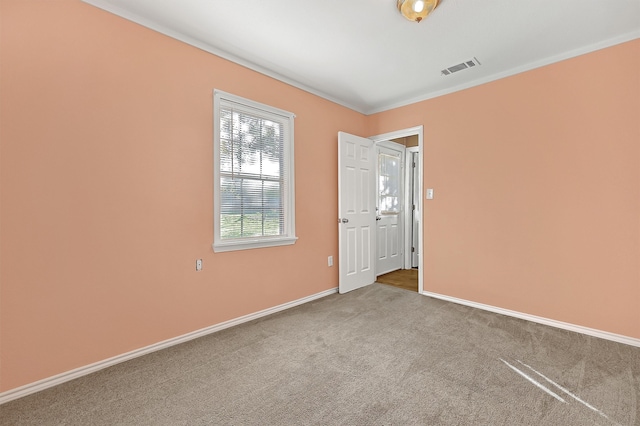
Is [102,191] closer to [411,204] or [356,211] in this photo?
[356,211]

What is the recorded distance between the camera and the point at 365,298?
3.58m

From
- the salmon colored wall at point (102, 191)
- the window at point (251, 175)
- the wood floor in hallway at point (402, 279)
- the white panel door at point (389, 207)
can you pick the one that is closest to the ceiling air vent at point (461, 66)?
the white panel door at point (389, 207)

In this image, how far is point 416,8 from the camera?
203 cm

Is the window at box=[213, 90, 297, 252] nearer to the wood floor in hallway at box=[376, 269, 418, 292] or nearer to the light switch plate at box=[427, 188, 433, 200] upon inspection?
the light switch plate at box=[427, 188, 433, 200]

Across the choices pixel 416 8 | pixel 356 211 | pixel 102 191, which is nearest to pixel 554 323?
pixel 356 211

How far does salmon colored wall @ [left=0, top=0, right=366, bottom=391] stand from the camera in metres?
1.76

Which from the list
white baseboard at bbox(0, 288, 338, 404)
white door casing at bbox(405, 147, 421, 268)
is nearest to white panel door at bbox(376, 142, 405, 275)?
white door casing at bbox(405, 147, 421, 268)

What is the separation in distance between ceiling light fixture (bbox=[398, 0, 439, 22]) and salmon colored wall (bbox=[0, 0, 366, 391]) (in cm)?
159

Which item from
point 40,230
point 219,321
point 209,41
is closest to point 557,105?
point 209,41

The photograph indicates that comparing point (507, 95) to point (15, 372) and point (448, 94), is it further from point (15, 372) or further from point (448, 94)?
point (15, 372)

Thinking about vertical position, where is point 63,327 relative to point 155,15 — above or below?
below

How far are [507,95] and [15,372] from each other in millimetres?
4656

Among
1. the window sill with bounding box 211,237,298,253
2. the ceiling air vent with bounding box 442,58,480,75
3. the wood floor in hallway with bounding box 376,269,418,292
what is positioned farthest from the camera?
the wood floor in hallway with bounding box 376,269,418,292

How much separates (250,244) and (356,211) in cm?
166
